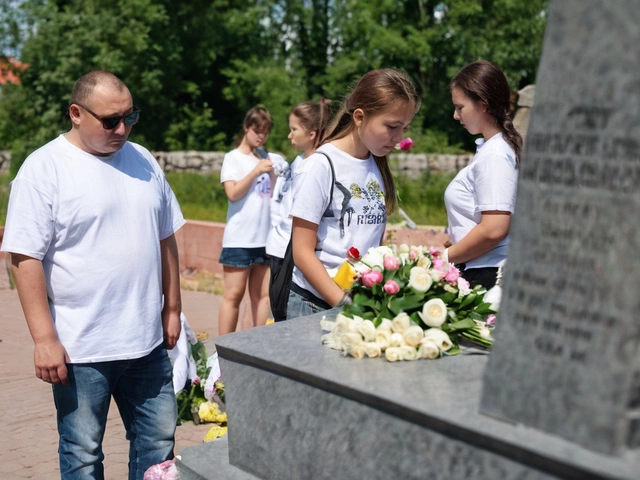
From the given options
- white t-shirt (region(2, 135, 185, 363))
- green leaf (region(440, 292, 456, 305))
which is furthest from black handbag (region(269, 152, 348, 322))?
green leaf (region(440, 292, 456, 305))

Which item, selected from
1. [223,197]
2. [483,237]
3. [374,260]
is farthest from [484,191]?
[223,197]

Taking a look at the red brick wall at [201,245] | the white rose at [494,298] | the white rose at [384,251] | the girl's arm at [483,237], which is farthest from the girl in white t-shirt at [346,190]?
the red brick wall at [201,245]

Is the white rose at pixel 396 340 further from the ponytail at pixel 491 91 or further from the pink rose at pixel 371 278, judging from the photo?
the ponytail at pixel 491 91

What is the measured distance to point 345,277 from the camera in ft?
9.49

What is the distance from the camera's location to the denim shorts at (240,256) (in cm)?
588

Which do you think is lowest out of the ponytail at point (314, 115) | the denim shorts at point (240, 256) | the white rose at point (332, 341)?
the denim shorts at point (240, 256)

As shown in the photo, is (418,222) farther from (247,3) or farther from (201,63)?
(247,3)

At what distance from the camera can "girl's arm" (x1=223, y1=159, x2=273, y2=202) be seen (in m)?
5.88

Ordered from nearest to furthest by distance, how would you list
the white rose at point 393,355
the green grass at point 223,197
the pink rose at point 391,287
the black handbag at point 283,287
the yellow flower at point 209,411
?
the white rose at point 393,355 → the pink rose at point 391,287 → the black handbag at point 283,287 → the yellow flower at point 209,411 → the green grass at point 223,197

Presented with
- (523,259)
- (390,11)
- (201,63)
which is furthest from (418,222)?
(201,63)

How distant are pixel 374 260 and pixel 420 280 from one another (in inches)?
7.8

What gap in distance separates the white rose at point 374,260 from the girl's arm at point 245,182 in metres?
3.25

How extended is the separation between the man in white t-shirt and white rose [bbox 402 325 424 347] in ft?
3.64

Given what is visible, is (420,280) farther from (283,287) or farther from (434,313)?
(283,287)
